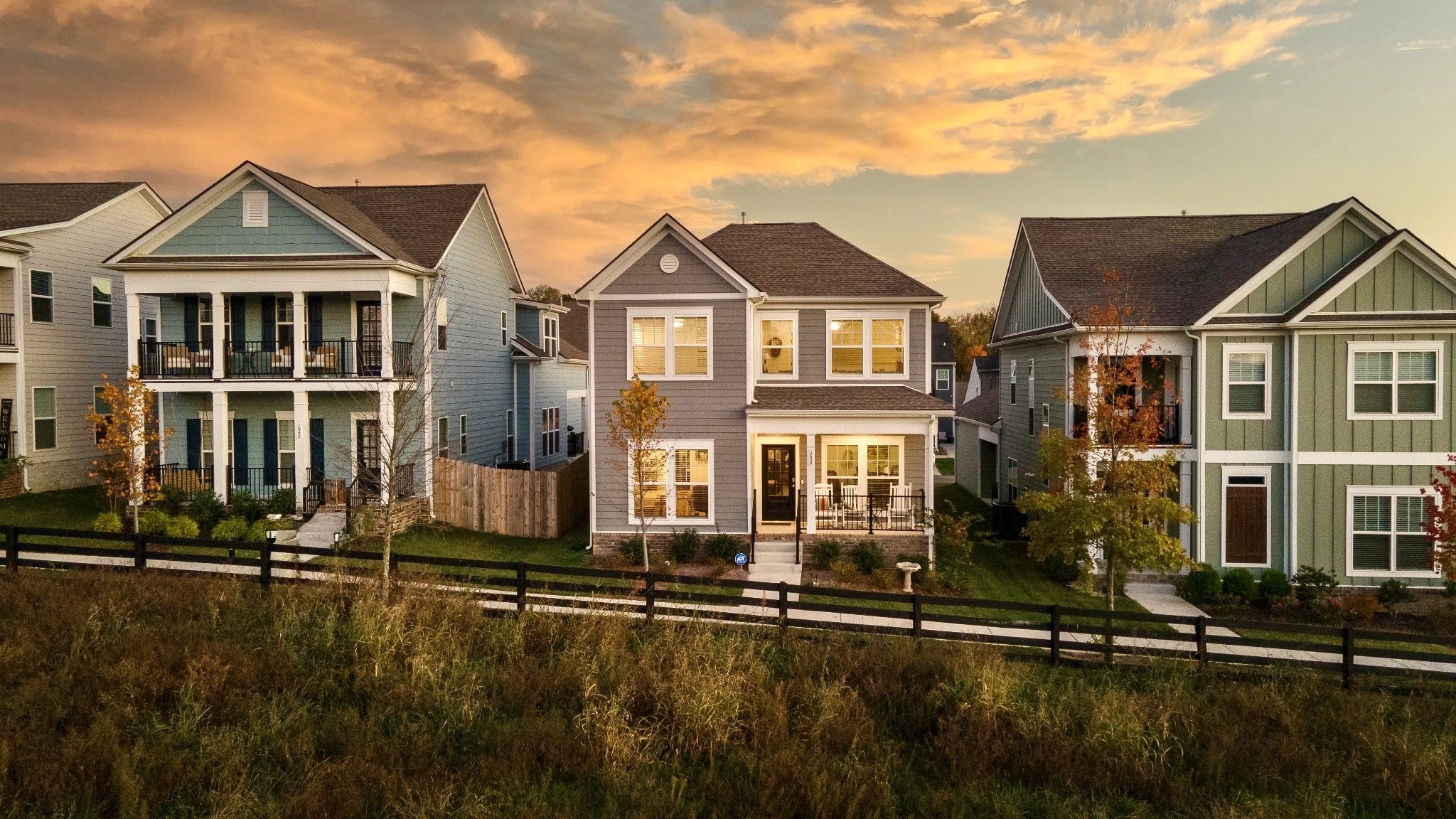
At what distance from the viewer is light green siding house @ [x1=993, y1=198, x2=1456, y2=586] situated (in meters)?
16.7

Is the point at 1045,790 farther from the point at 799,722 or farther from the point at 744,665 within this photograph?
the point at 744,665

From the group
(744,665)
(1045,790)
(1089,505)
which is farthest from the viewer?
(1089,505)

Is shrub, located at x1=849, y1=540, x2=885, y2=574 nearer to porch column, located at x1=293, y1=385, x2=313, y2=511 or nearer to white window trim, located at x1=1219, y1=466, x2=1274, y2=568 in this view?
white window trim, located at x1=1219, y1=466, x2=1274, y2=568

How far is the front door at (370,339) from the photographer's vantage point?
Answer: 20734 mm

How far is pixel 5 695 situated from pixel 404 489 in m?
10.9

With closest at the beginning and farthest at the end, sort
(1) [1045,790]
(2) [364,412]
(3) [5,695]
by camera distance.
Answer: (1) [1045,790], (3) [5,695], (2) [364,412]

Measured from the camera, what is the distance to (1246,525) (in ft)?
57.2

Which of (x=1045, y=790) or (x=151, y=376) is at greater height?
(x=151, y=376)

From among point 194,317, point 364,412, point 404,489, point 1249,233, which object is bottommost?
point 404,489

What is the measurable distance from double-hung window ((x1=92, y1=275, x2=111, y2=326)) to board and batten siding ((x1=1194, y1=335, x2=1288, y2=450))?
33086mm

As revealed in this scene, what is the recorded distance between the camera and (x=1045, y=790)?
8297mm

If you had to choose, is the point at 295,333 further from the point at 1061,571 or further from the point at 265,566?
the point at 1061,571

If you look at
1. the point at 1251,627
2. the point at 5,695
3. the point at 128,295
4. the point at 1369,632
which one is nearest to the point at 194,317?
the point at 128,295

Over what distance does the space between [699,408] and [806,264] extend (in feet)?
18.4
